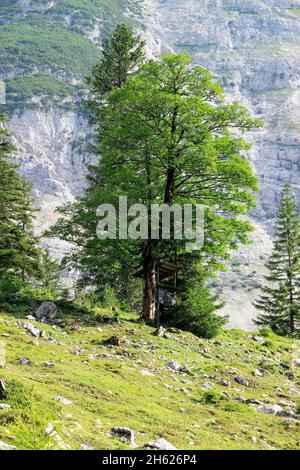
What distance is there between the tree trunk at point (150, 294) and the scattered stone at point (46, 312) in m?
5.26

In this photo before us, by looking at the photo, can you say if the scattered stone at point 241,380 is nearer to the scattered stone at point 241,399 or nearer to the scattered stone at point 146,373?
the scattered stone at point 241,399

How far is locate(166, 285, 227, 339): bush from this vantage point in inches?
952

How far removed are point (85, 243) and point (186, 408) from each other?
15.0 m

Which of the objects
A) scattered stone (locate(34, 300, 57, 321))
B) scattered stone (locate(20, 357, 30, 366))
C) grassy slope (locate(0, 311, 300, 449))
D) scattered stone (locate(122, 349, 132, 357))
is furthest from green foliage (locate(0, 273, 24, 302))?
scattered stone (locate(20, 357, 30, 366))

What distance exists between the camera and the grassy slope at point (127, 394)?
7969 mm

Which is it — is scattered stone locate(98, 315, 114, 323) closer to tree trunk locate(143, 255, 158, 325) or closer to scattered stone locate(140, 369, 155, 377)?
tree trunk locate(143, 255, 158, 325)

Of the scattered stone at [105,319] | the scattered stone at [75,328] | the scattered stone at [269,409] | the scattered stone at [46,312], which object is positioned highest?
the scattered stone at [46,312]

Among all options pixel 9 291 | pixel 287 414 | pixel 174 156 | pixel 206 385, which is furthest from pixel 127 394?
pixel 174 156

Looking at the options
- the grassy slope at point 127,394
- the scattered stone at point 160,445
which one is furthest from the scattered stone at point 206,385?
the scattered stone at point 160,445

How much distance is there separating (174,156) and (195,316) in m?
8.07

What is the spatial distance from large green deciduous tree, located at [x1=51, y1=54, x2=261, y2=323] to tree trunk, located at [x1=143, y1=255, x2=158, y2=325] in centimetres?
5

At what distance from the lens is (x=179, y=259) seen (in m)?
28.5
